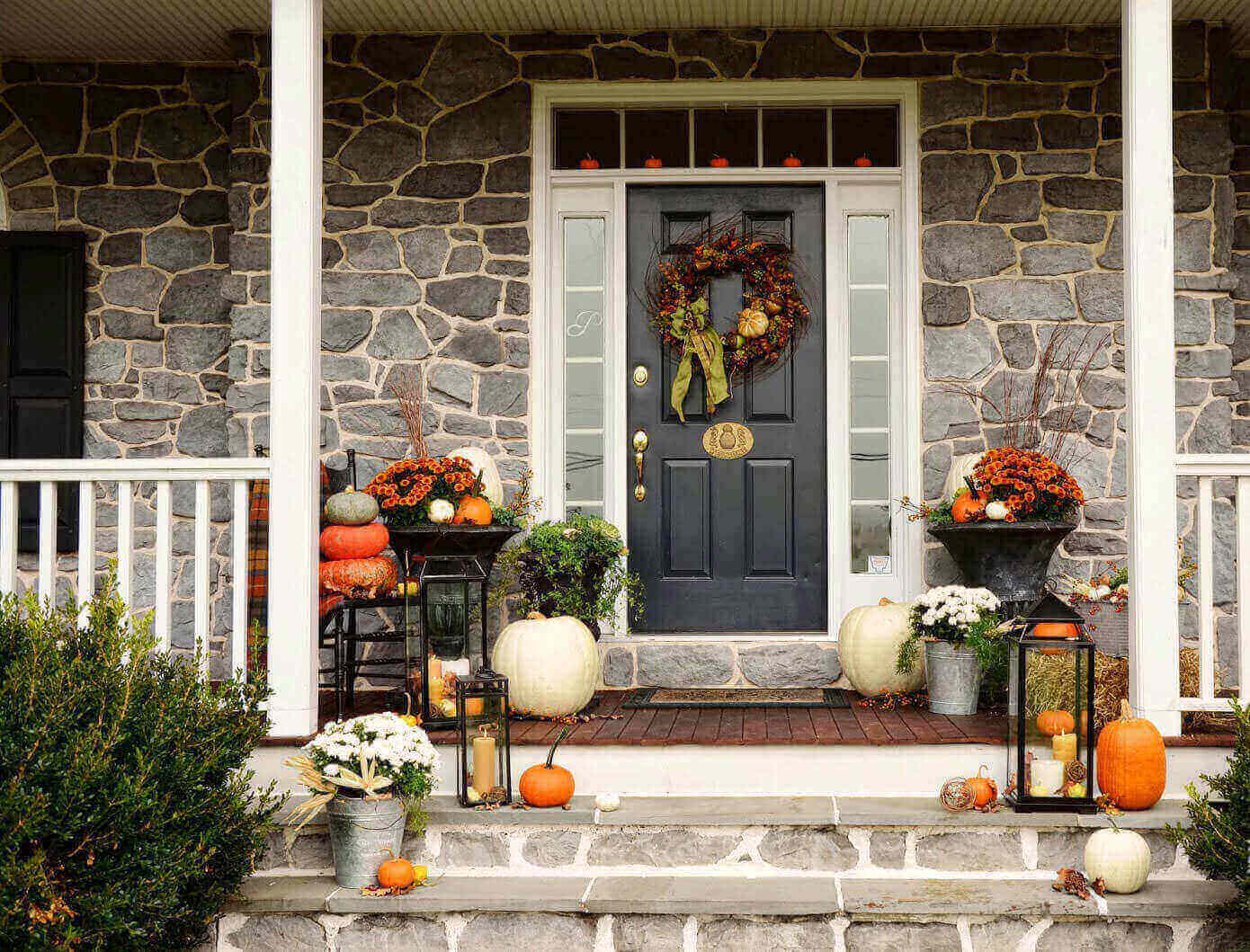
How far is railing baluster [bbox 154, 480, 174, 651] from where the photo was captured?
4004 mm

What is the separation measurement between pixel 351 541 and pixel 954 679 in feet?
7.84

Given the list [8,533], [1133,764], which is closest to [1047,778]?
[1133,764]

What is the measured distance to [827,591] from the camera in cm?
561

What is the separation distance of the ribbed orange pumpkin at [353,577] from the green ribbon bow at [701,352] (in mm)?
1611

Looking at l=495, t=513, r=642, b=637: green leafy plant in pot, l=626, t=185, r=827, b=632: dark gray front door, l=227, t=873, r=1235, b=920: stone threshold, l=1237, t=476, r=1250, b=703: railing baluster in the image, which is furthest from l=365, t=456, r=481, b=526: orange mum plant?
l=1237, t=476, r=1250, b=703: railing baluster

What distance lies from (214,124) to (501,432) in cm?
208

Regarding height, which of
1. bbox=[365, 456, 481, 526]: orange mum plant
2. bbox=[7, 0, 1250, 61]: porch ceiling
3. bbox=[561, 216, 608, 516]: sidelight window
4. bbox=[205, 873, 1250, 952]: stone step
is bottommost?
bbox=[205, 873, 1250, 952]: stone step

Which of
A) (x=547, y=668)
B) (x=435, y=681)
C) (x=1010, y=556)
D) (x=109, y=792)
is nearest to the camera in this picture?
(x=109, y=792)

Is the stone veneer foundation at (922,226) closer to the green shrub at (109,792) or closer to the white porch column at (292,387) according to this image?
the white porch column at (292,387)

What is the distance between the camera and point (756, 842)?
3.79m

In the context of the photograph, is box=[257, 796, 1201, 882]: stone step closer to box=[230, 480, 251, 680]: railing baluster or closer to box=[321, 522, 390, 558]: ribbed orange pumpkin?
box=[230, 480, 251, 680]: railing baluster

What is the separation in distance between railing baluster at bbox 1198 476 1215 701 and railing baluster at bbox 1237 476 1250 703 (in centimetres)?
9

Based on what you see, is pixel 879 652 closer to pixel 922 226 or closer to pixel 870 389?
pixel 870 389

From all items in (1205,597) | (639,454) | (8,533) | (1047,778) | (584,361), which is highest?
(584,361)
